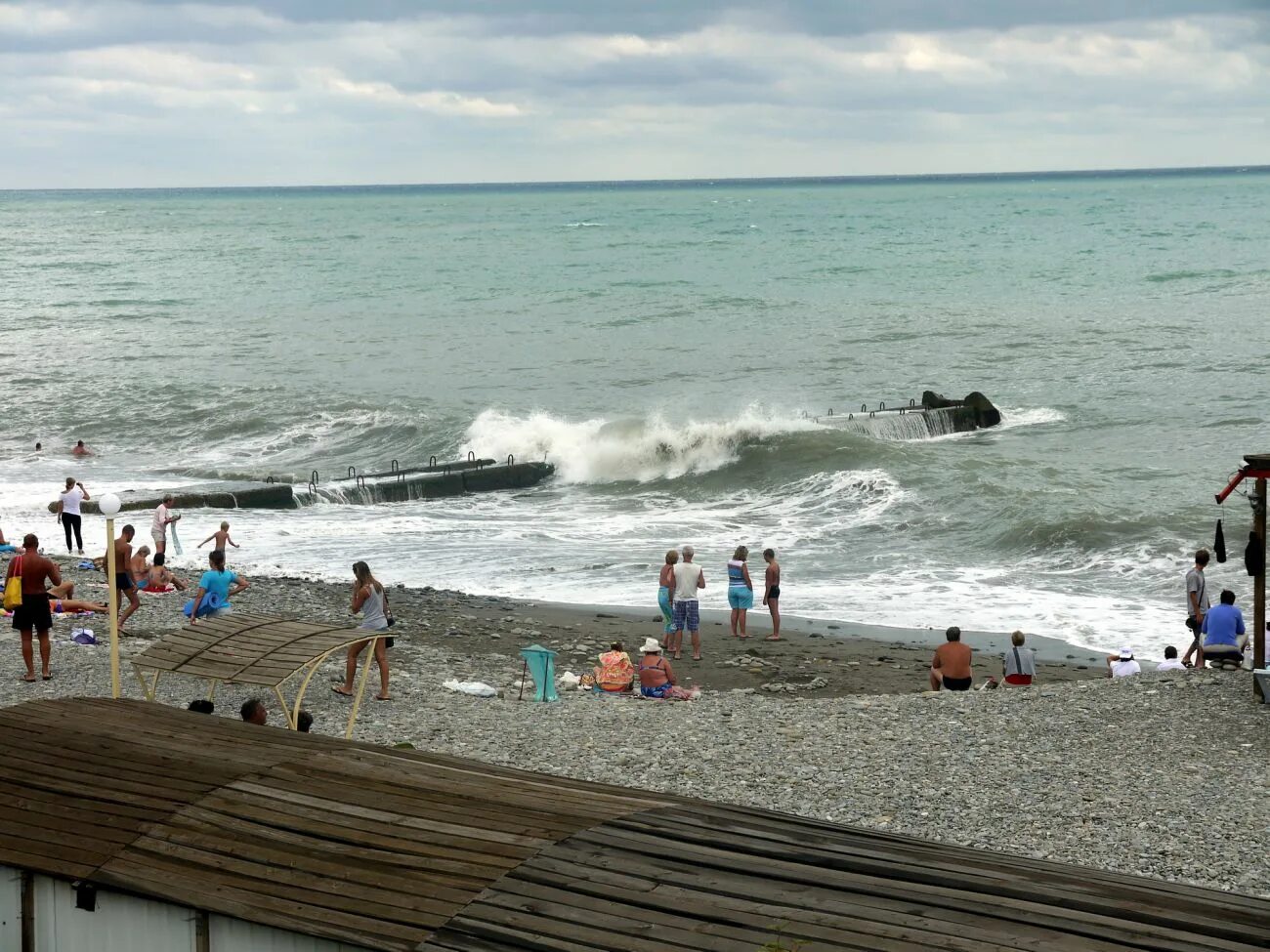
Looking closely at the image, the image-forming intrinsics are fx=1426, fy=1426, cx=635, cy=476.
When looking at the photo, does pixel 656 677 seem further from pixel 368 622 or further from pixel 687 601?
pixel 368 622

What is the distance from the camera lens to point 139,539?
22.1 meters

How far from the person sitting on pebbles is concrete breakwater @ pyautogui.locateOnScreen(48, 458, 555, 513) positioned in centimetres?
1644

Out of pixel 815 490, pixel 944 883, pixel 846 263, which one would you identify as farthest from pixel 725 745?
pixel 846 263

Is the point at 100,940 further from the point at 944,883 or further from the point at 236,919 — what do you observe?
the point at 944,883

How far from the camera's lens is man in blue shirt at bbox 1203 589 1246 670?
13742 millimetres

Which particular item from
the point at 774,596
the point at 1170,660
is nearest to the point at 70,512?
the point at 774,596

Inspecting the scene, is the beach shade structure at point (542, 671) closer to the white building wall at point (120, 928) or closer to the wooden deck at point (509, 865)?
the wooden deck at point (509, 865)

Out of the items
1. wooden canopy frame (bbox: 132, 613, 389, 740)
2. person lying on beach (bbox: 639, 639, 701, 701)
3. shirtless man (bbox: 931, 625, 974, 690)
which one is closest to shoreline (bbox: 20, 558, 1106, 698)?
shirtless man (bbox: 931, 625, 974, 690)

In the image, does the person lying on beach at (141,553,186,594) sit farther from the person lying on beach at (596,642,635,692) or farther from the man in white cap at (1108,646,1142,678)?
the man in white cap at (1108,646,1142,678)

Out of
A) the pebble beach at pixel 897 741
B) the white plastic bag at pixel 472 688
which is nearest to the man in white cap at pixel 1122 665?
the pebble beach at pixel 897 741

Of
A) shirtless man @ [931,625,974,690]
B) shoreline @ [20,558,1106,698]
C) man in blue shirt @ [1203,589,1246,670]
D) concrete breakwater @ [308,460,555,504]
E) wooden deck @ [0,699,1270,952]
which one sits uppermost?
wooden deck @ [0,699,1270,952]

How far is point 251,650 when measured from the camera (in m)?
10.6

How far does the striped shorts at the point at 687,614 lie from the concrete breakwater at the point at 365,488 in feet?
38.2

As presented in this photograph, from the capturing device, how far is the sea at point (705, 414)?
21.5m
